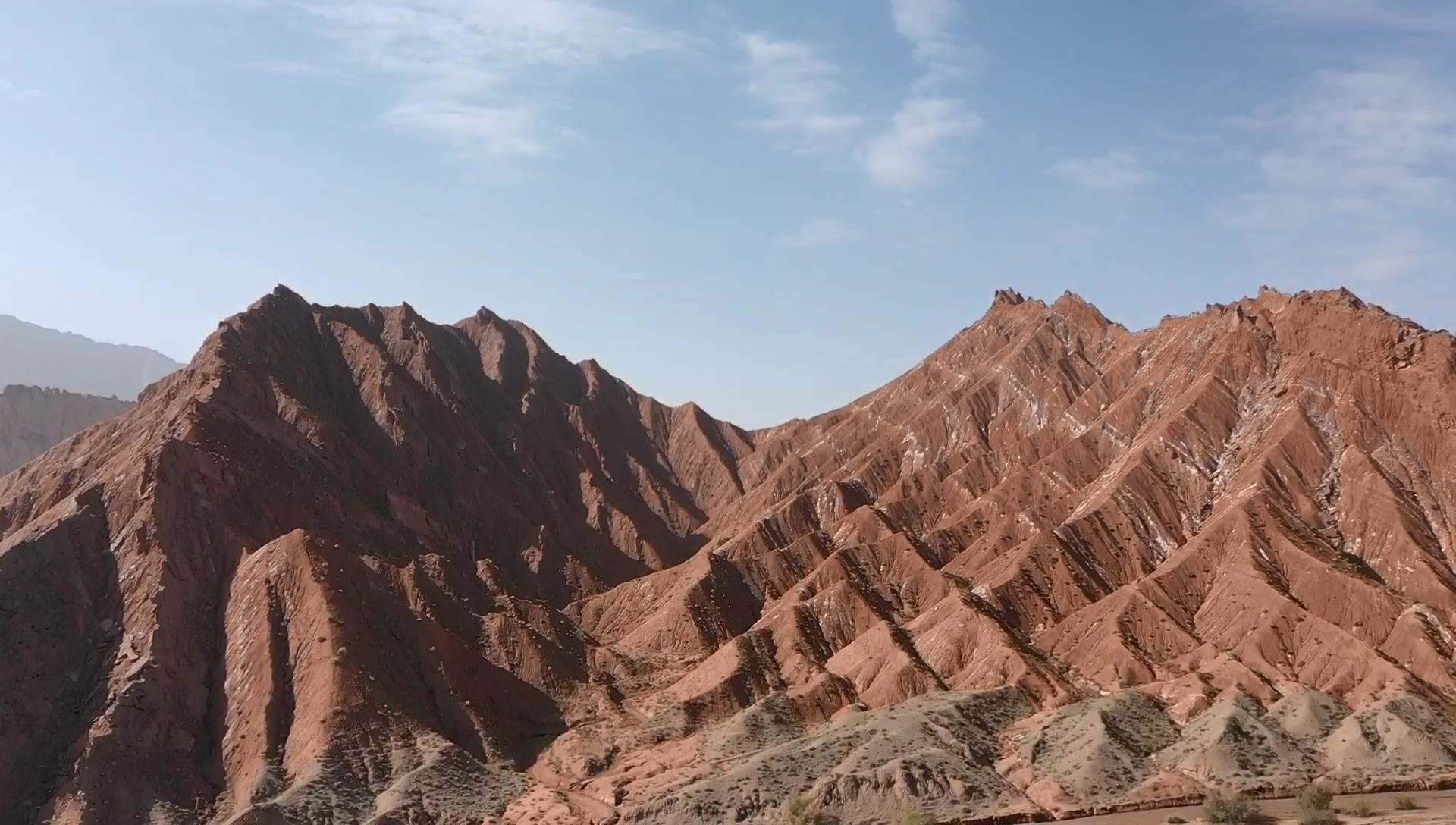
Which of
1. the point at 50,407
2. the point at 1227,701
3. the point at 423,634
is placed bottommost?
the point at 1227,701

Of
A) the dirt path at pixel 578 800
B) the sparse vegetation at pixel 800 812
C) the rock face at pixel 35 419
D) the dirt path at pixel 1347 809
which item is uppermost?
the rock face at pixel 35 419

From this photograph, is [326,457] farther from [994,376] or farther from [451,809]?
[994,376]

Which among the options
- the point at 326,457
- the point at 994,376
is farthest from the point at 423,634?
the point at 994,376

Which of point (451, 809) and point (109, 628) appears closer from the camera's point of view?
point (451, 809)

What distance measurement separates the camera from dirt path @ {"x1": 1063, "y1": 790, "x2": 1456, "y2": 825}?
74.2 m

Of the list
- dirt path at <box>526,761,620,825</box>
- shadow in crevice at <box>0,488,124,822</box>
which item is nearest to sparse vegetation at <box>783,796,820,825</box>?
dirt path at <box>526,761,620,825</box>

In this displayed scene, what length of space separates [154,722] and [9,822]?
376 inches

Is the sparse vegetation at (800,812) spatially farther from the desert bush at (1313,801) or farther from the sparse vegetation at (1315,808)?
the desert bush at (1313,801)

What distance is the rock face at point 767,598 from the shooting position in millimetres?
82875

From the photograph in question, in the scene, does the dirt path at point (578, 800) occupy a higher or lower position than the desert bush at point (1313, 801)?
higher

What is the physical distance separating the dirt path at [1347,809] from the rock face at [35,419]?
498ft

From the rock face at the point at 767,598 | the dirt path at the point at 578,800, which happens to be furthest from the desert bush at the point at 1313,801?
the dirt path at the point at 578,800

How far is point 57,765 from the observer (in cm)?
8025

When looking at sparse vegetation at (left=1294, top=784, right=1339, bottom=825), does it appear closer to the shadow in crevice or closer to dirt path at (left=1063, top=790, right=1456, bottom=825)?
dirt path at (left=1063, top=790, right=1456, bottom=825)
